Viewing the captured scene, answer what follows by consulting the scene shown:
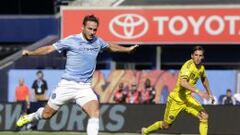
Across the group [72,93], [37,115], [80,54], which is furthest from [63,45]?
[37,115]

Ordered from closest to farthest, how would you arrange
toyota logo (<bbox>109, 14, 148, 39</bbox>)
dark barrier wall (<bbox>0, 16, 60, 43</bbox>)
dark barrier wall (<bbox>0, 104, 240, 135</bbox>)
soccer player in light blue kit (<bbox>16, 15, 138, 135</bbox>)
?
soccer player in light blue kit (<bbox>16, 15, 138, 135</bbox>) → dark barrier wall (<bbox>0, 104, 240, 135</bbox>) → toyota logo (<bbox>109, 14, 148, 39</bbox>) → dark barrier wall (<bbox>0, 16, 60, 43</bbox>)

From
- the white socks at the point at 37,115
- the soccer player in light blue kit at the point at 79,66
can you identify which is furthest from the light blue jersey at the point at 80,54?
the white socks at the point at 37,115

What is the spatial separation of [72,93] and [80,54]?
0.63 metres

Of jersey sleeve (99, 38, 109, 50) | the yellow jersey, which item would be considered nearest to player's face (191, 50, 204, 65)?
the yellow jersey

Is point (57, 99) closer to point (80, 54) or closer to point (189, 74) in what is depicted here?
point (80, 54)

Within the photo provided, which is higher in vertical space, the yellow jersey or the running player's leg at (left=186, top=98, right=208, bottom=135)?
the yellow jersey

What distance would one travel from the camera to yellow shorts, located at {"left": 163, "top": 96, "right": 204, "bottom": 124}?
15.3 metres

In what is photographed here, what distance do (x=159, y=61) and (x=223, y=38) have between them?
317 centimetres

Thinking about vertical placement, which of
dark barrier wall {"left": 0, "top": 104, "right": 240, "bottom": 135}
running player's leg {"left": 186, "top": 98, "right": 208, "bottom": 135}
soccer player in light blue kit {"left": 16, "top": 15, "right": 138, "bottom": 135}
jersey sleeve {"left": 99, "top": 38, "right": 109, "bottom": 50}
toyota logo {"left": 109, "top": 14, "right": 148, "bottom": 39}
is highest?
toyota logo {"left": 109, "top": 14, "right": 148, "bottom": 39}

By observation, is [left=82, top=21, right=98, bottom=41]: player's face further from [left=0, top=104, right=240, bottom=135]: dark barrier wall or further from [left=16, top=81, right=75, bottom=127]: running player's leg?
[left=0, top=104, right=240, bottom=135]: dark barrier wall

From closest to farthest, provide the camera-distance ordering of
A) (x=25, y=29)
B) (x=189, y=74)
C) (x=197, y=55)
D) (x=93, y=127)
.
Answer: (x=93, y=127) < (x=197, y=55) < (x=189, y=74) < (x=25, y=29)

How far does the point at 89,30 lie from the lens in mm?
12109

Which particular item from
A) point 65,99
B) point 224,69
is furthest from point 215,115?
point 224,69

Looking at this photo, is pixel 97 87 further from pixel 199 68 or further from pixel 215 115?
pixel 199 68
